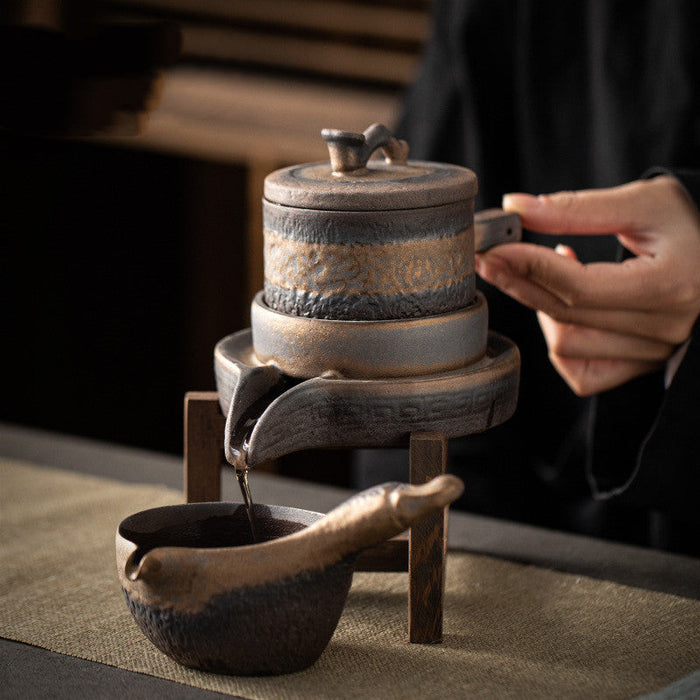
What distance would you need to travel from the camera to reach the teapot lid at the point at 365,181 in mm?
784

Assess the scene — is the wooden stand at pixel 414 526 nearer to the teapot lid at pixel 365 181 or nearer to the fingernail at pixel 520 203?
the teapot lid at pixel 365 181

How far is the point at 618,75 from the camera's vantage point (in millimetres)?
1438

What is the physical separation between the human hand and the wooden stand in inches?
11.7

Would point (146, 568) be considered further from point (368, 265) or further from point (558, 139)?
point (558, 139)

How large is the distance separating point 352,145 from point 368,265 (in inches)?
4.2

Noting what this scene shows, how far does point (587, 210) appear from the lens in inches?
42.9

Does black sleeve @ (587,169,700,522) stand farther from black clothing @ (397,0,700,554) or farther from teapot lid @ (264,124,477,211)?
teapot lid @ (264,124,477,211)

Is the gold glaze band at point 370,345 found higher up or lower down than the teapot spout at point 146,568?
higher up

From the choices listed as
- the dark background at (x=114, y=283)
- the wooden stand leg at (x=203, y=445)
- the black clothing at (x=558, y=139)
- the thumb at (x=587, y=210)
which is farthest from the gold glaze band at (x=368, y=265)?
the dark background at (x=114, y=283)

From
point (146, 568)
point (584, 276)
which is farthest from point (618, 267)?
point (146, 568)

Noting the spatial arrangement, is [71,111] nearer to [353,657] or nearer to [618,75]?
[353,657]

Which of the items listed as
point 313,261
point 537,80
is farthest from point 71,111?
point 537,80

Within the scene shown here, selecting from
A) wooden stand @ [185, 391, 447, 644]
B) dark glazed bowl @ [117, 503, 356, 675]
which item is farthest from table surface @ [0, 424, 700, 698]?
wooden stand @ [185, 391, 447, 644]

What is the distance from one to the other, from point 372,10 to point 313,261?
1749 mm
